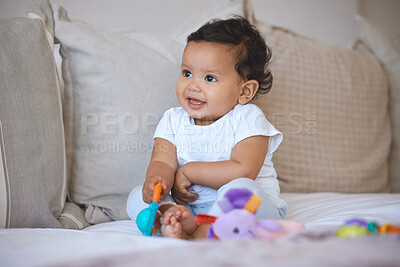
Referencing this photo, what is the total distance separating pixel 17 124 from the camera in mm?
973

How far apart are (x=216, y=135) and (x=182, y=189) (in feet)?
0.64

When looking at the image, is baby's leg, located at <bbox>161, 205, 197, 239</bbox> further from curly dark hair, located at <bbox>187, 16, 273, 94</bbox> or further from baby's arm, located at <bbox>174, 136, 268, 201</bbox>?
curly dark hair, located at <bbox>187, 16, 273, 94</bbox>

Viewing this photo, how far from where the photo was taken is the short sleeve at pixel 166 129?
1.19 m

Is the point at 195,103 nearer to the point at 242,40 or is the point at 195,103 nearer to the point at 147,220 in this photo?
the point at 242,40

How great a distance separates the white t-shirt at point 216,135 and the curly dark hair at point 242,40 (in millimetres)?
120

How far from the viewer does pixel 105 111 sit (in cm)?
124

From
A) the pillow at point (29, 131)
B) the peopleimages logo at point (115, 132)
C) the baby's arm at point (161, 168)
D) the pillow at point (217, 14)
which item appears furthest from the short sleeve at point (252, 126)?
the pillow at point (29, 131)

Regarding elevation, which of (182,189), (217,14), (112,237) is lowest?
(182,189)

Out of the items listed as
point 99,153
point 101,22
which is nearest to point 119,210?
point 99,153

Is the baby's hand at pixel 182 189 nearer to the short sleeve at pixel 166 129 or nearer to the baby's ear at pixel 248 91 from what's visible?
the short sleeve at pixel 166 129

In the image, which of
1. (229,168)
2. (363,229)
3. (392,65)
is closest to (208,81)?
(229,168)

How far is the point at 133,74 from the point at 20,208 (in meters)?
0.54

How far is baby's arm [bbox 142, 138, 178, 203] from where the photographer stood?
0.99 m

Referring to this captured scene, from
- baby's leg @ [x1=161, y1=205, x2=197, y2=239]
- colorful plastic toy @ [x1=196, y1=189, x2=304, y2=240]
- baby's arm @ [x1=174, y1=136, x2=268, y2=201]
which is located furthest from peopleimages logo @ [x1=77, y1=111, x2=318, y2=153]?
colorful plastic toy @ [x1=196, y1=189, x2=304, y2=240]
